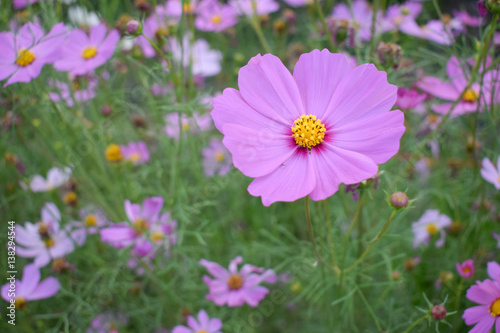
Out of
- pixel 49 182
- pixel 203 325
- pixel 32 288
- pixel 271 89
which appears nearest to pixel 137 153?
pixel 49 182

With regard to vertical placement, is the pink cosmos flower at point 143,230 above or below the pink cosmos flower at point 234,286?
above

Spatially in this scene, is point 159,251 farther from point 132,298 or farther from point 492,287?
point 492,287

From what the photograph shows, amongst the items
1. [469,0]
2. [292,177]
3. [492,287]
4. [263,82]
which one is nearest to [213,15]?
[263,82]

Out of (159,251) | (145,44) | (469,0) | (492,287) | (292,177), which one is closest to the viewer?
(292,177)

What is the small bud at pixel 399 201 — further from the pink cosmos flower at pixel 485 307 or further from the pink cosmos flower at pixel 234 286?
the pink cosmos flower at pixel 234 286

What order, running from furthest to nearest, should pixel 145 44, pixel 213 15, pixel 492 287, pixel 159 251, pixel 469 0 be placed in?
pixel 469 0 → pixel 213 15 → pixel 145 44 → pixel 159 251 → pixel 492 287

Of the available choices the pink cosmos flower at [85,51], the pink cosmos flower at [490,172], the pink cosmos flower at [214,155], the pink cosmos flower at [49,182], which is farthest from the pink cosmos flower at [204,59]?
the pink cosmos flower at [490,172]

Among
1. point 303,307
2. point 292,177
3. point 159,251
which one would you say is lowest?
point 303,307
